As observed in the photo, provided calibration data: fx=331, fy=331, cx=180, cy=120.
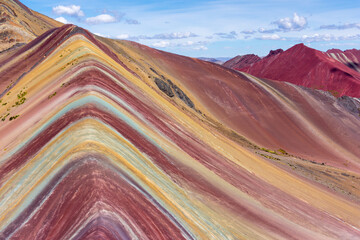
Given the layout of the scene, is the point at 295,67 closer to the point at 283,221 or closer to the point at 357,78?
the point at 357,78

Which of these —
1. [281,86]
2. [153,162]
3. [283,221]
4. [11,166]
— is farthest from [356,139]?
[11,166]

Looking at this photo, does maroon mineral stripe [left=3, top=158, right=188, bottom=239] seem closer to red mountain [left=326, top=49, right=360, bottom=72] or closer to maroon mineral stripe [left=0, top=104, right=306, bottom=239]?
maroon mineral stripe [left=0, top=104, right=306, bottom=239]

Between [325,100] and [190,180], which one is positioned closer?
[190,180]

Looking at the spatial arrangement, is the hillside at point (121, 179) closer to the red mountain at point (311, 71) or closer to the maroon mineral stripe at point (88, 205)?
the maroon mineral stripe at point (88, 205)

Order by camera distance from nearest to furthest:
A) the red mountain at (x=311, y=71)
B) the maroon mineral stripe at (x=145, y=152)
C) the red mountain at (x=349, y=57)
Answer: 1. the maroon mineral stripe at (x=145, y=152)
2. the red mountain at (x=311, y=71)
3. the red mountain at (x=349, y=57)

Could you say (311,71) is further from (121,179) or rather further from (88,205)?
(88,205)

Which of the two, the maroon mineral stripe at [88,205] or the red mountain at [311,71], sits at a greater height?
the red mountain at [311,71]

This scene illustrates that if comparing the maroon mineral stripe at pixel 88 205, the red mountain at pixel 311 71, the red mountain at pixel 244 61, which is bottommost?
the maroon mineral stripe at pixel 88 205

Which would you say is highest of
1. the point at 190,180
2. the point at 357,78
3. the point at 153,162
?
the point at 357,78

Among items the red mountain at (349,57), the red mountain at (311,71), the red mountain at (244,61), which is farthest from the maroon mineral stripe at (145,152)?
the red mountain at (244,61)
